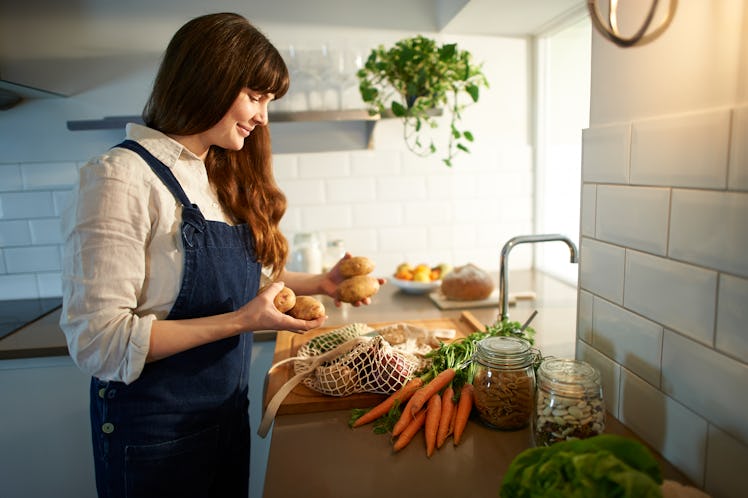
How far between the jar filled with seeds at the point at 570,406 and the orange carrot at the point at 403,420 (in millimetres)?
227

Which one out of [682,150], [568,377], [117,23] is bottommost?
[568,377]

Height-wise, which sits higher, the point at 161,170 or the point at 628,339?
the point at 161,170

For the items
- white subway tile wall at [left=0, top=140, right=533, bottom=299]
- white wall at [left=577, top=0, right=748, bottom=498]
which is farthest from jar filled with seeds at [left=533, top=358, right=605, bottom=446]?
white subway tile wall at [left=0, top=140, right=533, bottom=299]

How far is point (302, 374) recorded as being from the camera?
1141mm

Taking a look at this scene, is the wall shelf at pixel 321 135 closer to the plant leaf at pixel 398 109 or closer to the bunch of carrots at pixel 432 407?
the plant leaf at pixel 398 109

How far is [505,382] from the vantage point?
92 centimetres

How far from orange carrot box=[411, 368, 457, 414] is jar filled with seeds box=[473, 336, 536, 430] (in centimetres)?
9

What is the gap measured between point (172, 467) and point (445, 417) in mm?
530

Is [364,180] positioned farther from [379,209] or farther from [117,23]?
[117,23]

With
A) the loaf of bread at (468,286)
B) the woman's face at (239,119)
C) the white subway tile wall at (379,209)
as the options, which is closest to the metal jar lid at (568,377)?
the woman's face at (239,119)

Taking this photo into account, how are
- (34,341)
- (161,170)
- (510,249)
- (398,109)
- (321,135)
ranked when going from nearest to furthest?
(161,170) < (510,249) < (34,341) < (398,109) < (321,135)

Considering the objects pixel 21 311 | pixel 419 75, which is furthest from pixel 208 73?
pixel 21 311

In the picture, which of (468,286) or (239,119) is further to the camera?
(468,286)

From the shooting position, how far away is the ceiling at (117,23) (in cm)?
189
